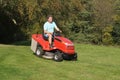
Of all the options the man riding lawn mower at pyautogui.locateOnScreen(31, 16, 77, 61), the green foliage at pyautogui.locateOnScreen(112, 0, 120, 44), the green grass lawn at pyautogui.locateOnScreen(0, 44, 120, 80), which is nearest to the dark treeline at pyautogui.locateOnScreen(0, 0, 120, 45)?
the green foliage at pyautogui.locateOnScreen(112, 0, 120, 44)

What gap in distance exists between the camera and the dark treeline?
78.4 ft

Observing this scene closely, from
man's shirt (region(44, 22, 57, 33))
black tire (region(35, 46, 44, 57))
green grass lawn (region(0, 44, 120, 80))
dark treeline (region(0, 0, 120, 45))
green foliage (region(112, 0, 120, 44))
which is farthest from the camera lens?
green foliage (region(112, 0, 120, 44))

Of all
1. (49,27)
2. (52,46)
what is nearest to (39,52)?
(52,46)

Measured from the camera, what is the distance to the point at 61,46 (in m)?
14.2

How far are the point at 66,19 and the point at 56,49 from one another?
1476 centimetres

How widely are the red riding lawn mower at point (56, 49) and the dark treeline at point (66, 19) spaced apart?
800cm

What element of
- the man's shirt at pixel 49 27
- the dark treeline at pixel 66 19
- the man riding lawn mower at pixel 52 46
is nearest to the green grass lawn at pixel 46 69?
the man riding lawn mower at pixel 52 46

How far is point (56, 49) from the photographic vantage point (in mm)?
14359

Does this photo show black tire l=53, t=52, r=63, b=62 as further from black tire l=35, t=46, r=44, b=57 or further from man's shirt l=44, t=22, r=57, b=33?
man's shirt l=44, t=22, r=57, b=33

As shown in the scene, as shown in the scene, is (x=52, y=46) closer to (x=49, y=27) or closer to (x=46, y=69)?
(x=49, y=27)

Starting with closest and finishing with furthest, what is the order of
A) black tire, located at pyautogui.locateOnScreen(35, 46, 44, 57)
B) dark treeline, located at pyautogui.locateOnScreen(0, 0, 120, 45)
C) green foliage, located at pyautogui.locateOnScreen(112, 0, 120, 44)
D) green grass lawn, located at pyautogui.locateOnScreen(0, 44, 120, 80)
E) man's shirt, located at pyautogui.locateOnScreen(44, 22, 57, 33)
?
green grass lawn, located at pyautogui.locateOnScreen(0, 44, 120, 80)
black tire, located at pyautogui.locateOnScreen(35, 46, 44, 57)
man's shirt, located at pyautogui.locateOnScreen(44, 22, 57, 33)
dark treeline, located at pyautogui.locateOnScreen(0, 0, 120, 45)
green foliage, located at pyautogui.locateOnScreen(112, 0, 120, 44)

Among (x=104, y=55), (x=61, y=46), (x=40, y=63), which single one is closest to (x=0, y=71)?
(x=40, y=63)

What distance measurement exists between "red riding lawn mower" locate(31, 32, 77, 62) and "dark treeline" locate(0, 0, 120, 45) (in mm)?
7995

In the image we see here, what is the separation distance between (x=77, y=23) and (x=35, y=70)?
106 ft
